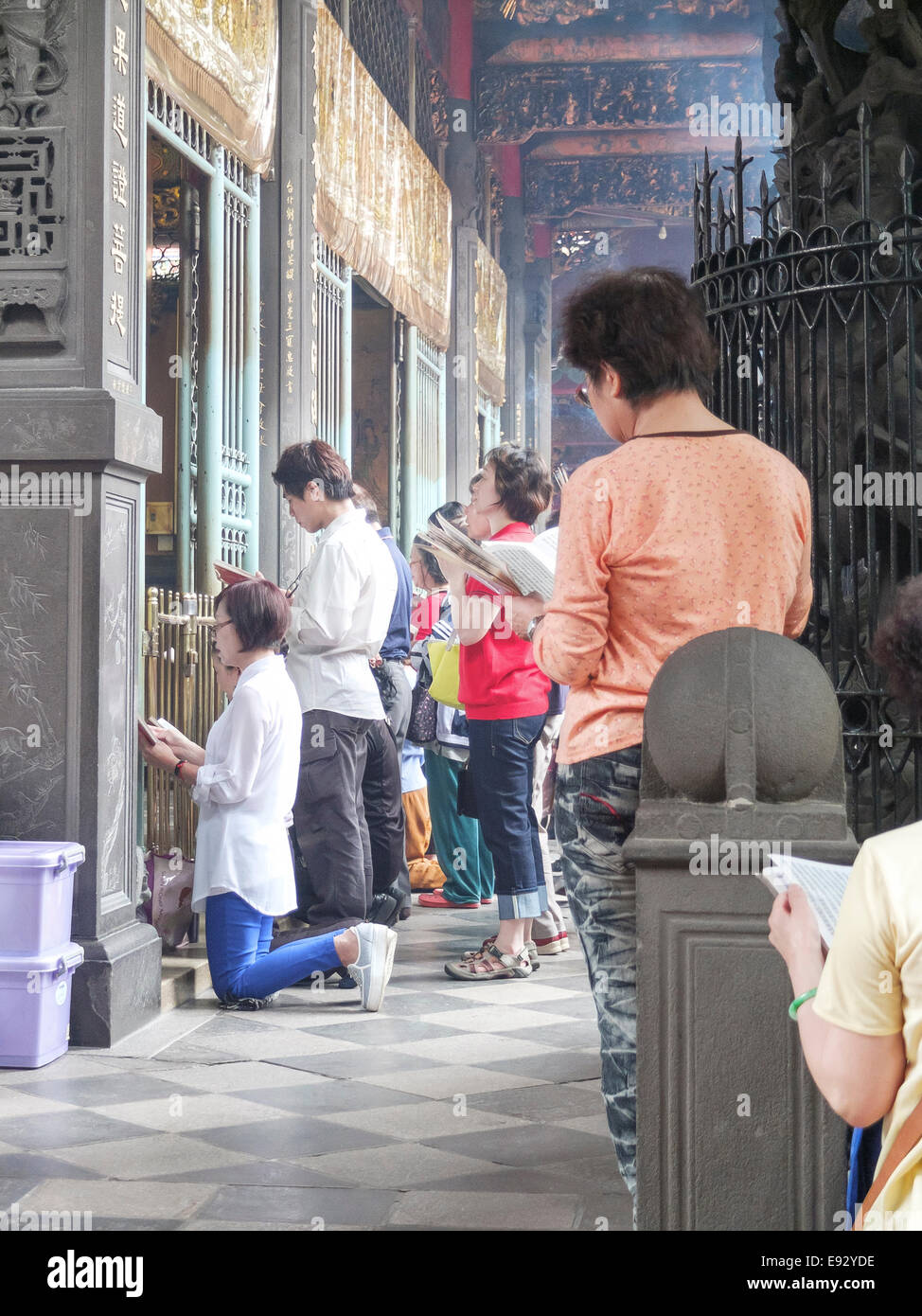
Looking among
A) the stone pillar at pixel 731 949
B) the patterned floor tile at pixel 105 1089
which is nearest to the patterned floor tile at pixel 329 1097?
the patterned floor tile at pixel 105 1089

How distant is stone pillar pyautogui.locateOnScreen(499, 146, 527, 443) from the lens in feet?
53.2

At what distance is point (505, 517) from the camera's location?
17.9 ft

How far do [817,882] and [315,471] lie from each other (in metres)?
3.81

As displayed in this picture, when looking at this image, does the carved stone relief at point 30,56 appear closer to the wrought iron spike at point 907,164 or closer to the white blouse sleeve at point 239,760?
the white blouse sleeve at point 239,760

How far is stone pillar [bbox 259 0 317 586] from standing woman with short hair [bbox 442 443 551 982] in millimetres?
2144

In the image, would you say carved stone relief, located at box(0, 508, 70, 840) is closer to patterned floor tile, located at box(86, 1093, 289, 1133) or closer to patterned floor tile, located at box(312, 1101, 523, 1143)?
patterned floor tile, located at box(86, 1093, 289, 1133)

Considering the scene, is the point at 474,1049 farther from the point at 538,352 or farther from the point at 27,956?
the point at 538,352

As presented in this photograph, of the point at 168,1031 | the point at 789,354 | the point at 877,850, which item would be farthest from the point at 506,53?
the point at 877,850

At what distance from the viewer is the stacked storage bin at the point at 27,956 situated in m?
4.02

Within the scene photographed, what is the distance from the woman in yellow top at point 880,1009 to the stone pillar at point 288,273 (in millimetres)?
5881

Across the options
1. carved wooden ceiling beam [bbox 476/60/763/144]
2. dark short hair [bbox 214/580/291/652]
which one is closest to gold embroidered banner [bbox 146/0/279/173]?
dark short hair [bbox 214/580/291/652]

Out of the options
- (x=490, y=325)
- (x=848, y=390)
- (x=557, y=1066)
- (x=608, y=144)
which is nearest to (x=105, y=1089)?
(x=557, y=1066)

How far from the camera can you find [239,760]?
469cm

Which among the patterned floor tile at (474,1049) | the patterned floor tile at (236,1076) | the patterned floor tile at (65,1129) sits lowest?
the patterned floor tile at (474,1049)
